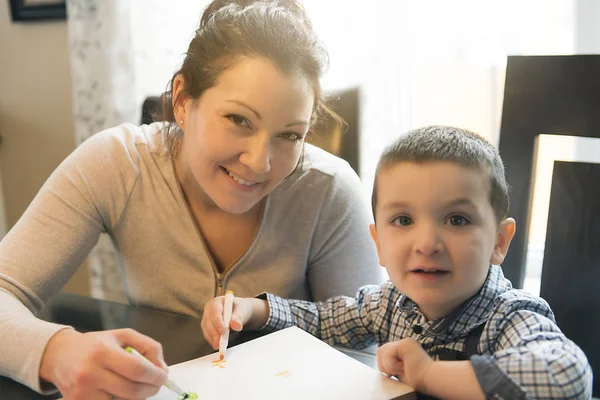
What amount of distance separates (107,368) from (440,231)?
18.0 inches

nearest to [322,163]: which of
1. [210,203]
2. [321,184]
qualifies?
[321,184]

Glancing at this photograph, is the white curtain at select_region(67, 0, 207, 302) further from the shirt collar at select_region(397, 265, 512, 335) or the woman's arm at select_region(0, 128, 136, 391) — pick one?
the shirt collar at select_region(397, 265, 512, 335)

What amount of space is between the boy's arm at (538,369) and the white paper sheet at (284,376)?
10 centimetres

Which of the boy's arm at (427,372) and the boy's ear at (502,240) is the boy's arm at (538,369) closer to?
the boy's arm at (427,372)

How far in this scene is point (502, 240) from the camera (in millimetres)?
908

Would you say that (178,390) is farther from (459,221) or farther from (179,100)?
(179,100)

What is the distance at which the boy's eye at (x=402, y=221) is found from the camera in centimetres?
87

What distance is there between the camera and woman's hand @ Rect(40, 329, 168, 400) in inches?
30.1

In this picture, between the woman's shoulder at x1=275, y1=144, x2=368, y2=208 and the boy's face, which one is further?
the woman's shoulder at x1=275, y1=144, x2=368, y2=208

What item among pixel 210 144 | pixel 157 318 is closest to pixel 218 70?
pixel 210 144

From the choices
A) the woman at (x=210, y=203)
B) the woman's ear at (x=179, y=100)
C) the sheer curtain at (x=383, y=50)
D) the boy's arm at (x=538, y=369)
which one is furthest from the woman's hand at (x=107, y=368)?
the sheer curtain at (x=383, y=50)

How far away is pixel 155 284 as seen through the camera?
1318mm

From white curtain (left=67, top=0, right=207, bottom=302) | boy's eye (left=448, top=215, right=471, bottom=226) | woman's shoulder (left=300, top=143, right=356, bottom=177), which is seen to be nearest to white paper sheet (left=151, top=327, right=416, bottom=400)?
boy's eye (left=448, top=215, right=471, bottom=226)

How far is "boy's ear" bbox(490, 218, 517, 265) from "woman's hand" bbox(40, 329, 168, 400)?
18.7 inches
